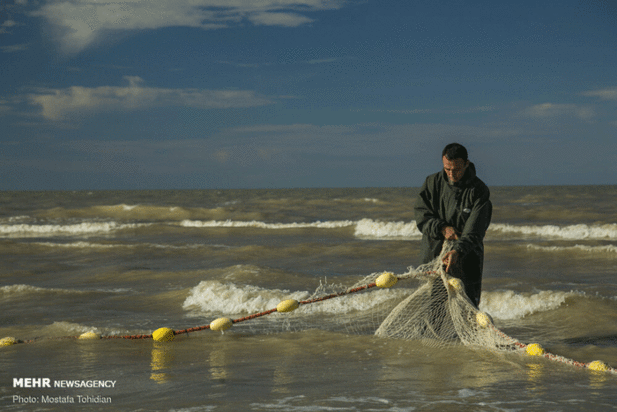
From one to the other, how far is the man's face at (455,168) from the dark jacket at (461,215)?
0.06m

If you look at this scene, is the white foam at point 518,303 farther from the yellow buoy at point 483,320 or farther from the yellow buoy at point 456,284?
the yellow buoy at point 456,284

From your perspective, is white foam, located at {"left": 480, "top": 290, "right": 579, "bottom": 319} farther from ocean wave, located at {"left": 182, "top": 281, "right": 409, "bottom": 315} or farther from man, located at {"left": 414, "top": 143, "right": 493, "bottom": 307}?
man, located at {"left": 414, "top": 143, "right": 493, "bottom": 307}

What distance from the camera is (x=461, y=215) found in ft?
13.6

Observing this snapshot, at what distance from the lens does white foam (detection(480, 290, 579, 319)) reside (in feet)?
22.9

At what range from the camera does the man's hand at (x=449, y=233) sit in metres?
4.11

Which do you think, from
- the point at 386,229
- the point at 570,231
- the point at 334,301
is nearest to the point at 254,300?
the point at 334,301

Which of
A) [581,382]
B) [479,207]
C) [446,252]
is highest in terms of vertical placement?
[479,207]

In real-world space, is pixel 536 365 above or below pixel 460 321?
below

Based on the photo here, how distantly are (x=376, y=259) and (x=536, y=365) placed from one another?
27.9ft

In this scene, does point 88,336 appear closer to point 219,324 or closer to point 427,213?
point 219,324

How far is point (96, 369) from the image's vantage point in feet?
14.6

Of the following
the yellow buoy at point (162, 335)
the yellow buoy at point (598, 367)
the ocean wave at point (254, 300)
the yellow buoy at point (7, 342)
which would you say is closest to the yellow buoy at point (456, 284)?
the yellow buoy at point (598, 367)

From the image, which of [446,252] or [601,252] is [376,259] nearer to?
[601,252]

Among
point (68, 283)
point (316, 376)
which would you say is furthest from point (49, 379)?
point (68, 283)
